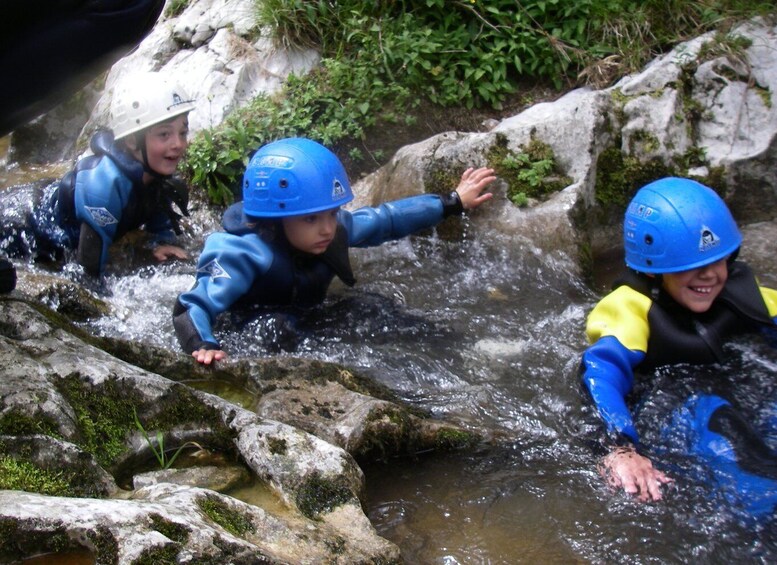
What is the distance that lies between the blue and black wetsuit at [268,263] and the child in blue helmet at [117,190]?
1.26 meters

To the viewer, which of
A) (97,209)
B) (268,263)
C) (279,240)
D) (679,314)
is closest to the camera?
(679,314)

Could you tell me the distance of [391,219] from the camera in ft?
17.0

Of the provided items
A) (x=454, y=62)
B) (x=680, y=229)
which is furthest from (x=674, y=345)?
(x=454, y=62)

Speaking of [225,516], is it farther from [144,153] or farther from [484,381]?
[144,153]

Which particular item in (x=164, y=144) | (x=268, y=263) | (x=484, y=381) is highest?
(x=164, y=144)

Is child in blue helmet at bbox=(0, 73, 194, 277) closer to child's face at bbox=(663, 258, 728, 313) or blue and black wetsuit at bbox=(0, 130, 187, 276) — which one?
blue and black wetsuit at bbox=(0, 130, 187, 276)

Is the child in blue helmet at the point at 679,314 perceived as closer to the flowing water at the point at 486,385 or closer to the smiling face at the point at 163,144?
the flowing water at the point at 486,385

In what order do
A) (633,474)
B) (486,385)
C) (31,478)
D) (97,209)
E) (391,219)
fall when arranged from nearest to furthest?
1. (31,478)
2. (633,474)
3. (486,385)
4. (391,219)
5. (97,209)

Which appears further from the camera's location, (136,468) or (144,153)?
(144,153)

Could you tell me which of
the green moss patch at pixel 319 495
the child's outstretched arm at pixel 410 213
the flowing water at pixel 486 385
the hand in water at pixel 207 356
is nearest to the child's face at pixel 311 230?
the child's outstretched arm at pixel 410 213

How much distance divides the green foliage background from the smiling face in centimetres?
56

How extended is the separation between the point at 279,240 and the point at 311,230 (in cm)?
21

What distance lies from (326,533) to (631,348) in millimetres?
1854

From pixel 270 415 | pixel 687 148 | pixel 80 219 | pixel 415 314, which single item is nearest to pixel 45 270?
pixel 80 219
